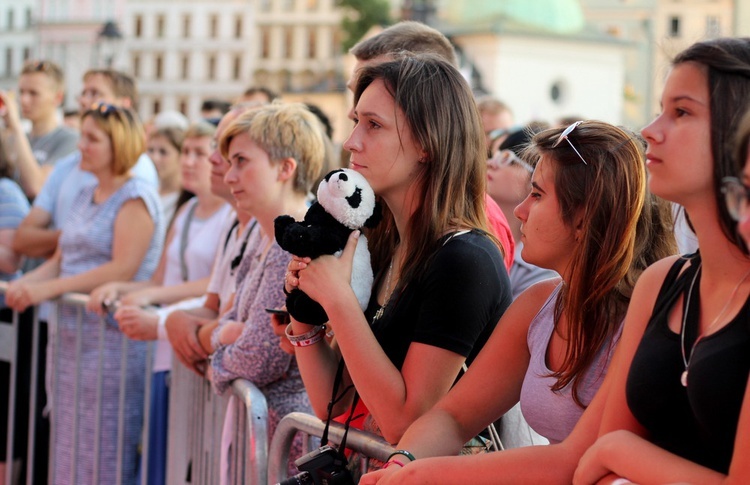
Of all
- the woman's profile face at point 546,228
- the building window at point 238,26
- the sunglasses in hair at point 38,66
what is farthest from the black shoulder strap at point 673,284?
the building window at point 238,26

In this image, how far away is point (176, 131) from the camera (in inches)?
308

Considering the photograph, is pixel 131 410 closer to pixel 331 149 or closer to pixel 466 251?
pixel 331 149

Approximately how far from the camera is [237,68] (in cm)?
9175

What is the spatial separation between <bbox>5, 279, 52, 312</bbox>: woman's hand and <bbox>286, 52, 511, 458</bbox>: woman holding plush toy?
2941 millimetres

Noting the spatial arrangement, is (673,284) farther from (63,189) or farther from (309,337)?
(63,189)

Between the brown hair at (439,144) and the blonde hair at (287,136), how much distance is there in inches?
49.5

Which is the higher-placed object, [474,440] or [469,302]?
[469,302]

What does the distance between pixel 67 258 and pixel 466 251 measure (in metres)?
3.69

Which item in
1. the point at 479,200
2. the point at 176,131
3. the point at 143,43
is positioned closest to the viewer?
the point at 479,200

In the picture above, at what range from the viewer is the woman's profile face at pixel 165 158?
7742 millimetres

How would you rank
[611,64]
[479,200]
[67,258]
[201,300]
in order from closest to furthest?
[479,200]
[201,300]
[67,258]
[611,64]

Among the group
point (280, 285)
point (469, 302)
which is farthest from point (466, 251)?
point (280, 285)

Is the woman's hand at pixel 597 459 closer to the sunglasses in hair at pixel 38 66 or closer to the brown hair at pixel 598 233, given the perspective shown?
the brown hair at pixel 598 233

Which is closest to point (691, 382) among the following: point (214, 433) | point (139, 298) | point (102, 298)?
point (214, 433)
